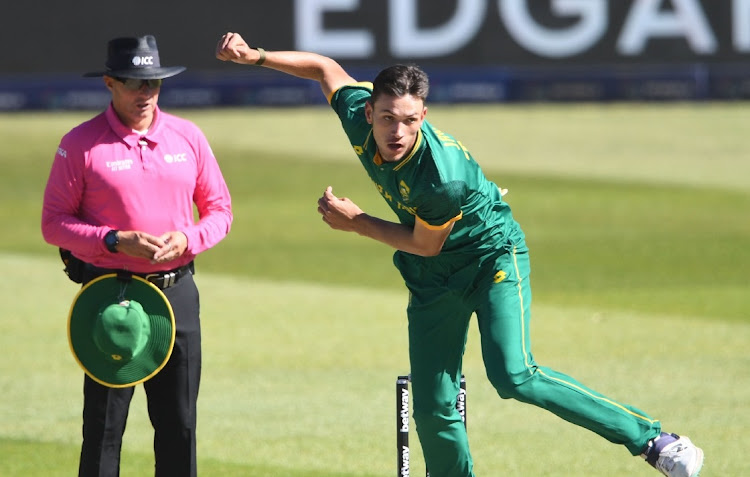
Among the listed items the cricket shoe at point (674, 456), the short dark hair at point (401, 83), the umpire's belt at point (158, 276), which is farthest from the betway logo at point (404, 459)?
the short dark hair at point (401, 83)

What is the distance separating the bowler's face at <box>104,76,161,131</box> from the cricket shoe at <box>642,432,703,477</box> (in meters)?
2.81

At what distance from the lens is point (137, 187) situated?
5.86 metres

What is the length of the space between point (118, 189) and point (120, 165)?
0.11 metres

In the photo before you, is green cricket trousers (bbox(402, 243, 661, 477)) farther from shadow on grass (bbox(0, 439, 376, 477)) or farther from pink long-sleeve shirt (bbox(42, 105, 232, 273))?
shadow on grass (bbox(0, 439, 376, 477))

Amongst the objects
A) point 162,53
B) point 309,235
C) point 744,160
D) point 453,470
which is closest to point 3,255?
point 309,235

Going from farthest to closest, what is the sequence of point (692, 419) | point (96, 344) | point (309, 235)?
point (309, 235) → point (692, 419) → point (96, 344)

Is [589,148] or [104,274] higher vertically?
[104,274]

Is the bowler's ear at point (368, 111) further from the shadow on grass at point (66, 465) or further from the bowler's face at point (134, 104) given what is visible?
the shadow on grass at point (66, 465)

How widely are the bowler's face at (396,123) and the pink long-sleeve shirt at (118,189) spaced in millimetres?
949

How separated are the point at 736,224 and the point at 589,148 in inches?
242

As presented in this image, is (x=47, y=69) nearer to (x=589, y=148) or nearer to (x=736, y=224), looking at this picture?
(x=589, y=148)

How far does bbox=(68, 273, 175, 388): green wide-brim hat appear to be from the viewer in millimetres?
5789

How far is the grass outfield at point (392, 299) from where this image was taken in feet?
26.1

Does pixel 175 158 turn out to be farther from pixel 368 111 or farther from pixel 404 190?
pixel 404 190
